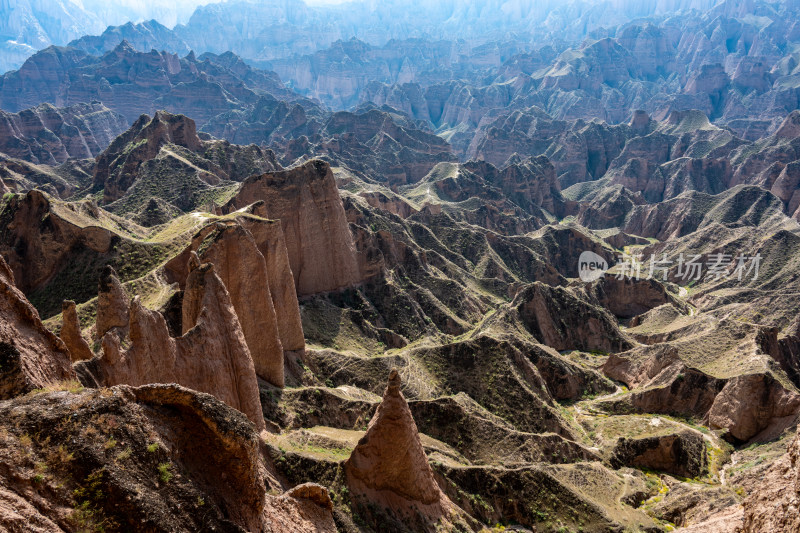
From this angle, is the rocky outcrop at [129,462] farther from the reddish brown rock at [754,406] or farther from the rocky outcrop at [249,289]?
the reddish brown rock at [754,406]

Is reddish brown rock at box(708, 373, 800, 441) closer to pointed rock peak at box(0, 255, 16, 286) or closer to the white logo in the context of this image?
the white logo

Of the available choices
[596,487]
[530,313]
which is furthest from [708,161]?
[596,487]

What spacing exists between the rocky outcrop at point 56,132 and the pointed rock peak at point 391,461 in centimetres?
15528

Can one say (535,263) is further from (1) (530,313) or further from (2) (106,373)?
(2) (106,373)

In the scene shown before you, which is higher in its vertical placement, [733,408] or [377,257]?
[377,257]

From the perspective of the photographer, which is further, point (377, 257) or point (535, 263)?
point (535, 263)

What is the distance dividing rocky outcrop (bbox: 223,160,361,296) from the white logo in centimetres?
5420

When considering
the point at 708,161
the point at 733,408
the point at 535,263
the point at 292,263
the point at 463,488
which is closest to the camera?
the point at 463,488

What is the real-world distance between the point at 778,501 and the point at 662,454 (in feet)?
107

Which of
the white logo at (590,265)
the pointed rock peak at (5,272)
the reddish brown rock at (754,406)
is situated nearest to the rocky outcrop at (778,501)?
the pointed rock peak at (5,272)

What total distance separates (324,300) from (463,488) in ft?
117

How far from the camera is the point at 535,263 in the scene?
112500 millimetres

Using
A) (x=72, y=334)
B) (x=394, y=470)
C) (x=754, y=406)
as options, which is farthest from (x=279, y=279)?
(x=754, y=406)

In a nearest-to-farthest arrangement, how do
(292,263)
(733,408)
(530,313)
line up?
(733,408)
(292,263)
(530,313)
